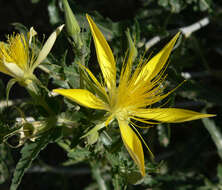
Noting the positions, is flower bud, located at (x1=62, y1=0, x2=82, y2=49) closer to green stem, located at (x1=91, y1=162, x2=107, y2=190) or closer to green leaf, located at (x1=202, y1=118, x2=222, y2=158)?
green stem, located at (x1=91, y1=162, x2=107, y2=190)

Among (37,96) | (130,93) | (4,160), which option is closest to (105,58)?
(130,93)

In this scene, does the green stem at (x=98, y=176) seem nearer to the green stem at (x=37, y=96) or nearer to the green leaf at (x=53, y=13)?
the green stem at (x=37, y=96)

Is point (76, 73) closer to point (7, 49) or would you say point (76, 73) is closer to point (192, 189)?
point (7, 49)

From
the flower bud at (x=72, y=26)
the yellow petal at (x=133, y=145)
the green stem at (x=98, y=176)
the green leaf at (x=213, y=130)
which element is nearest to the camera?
the yellow petal at (x=133, y=145)

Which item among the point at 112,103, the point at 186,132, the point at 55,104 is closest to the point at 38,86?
the point at 55,104

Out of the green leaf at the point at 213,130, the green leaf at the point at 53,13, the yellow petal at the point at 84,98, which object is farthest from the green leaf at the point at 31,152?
the green leaf at the point at 213,130
